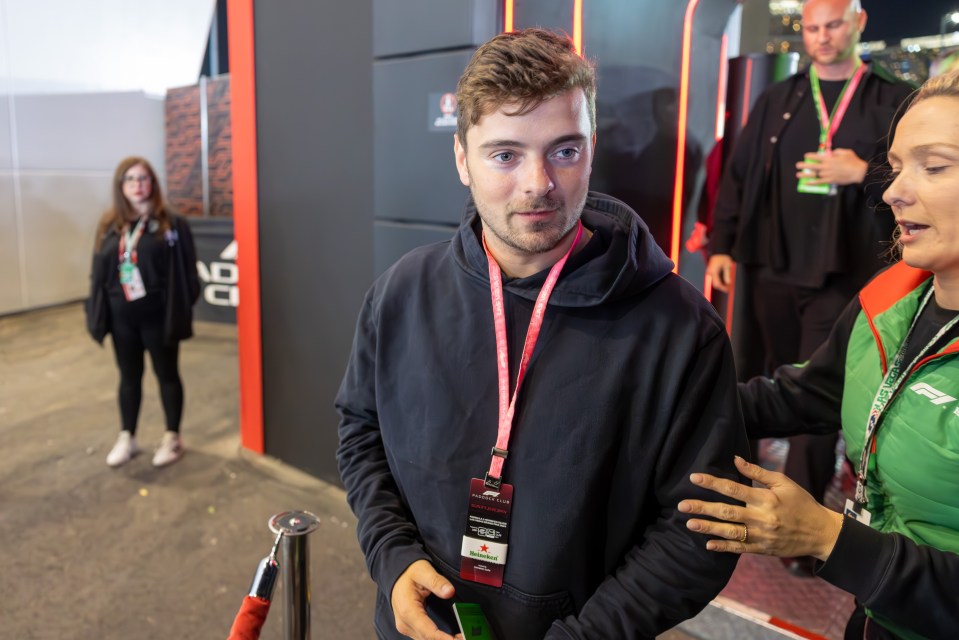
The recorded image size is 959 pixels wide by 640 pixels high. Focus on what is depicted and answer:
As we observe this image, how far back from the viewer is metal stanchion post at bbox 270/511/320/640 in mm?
1460

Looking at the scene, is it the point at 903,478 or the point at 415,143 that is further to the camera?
the point at 415,143

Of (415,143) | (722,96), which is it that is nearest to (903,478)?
(415,143)

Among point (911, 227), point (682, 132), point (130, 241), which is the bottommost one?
point (130, 241)

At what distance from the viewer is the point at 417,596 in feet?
3.94

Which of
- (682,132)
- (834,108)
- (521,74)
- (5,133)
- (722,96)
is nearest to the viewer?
(521,74)

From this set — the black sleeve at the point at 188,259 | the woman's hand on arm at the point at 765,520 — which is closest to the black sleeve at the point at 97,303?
the black sleeve at the point at 188,259

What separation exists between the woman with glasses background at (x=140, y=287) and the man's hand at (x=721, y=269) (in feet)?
8.39

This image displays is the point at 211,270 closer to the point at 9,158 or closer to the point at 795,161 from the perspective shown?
the point at 9,158

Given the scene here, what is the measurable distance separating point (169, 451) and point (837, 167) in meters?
3.34

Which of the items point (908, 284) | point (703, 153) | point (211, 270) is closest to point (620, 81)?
point (703, 153)

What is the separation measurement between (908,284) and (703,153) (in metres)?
2.13

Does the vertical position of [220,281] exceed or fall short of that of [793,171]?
it falls short

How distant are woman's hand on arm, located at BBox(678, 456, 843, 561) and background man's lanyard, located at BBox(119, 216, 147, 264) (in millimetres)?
3305

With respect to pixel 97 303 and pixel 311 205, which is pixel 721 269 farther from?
pixel 97 303
